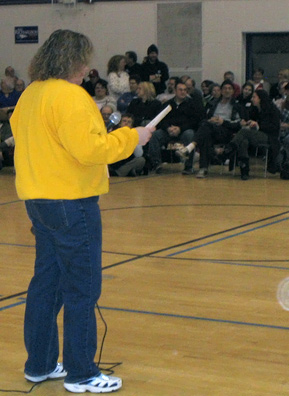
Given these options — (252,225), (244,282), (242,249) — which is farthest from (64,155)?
(252,225)

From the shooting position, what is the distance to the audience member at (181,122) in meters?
11.8

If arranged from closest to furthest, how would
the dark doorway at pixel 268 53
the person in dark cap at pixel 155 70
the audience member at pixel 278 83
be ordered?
1. the audience member at pixel 278 83
2. the person in dark cap at pixel 155 70
3. the dark doorway at pixel 268 53

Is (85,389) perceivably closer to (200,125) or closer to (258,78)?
(200,125)

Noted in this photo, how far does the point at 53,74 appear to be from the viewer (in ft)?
10.6

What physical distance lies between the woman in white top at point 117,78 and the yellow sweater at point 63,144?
35.9 ft

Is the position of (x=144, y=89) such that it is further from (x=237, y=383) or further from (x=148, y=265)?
(x=237, y=383)

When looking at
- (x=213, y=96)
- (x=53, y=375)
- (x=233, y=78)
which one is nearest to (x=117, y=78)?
(x=213, y=96)

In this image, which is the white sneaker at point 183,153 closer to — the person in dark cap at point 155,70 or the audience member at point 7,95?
the person in dark cap at point 155,70

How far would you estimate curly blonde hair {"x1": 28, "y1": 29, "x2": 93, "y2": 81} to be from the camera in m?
3.20

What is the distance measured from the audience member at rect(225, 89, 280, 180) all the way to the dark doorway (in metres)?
4.11

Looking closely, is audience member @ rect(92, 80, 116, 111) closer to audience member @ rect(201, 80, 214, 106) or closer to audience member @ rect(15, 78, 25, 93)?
audience member @ rect(201, 80, 214, 106)

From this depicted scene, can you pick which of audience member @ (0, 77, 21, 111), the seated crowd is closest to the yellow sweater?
the seated crowd

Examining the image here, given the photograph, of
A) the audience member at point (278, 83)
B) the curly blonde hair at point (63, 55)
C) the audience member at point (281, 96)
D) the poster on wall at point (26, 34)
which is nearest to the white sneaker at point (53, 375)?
the curly blonde hair at point (63, 55)

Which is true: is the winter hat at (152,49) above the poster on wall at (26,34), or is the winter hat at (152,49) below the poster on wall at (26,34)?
below
